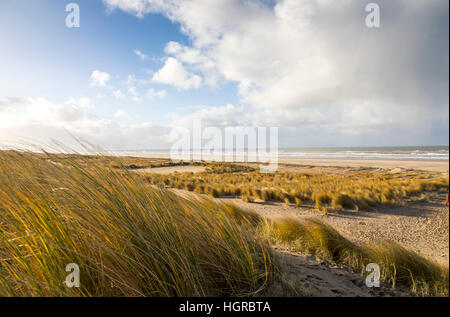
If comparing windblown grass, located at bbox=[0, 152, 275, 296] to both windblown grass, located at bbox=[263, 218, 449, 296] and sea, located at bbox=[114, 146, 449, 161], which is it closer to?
windblown grass, located at bbox=[263, 218, 449, 296]

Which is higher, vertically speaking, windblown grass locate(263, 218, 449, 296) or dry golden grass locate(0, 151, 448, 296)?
dry golden grass locate(0, 151, 448, 296)

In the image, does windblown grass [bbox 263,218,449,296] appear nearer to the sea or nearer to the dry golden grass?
the dry golden grass

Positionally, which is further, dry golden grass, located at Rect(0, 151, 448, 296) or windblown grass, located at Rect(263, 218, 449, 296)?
windblown grass, located at Rect(263, 218, 449, 296)

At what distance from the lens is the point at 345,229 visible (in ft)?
17.0

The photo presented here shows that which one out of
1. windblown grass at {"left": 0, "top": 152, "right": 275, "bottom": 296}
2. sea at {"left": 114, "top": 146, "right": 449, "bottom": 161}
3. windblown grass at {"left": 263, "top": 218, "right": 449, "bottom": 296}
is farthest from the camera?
sea at {"left": 114, "top": 146, "right": 449, "bottom": 161}

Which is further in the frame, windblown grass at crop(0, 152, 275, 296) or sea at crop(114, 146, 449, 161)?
sea at crop(114, 146, 449, 161)

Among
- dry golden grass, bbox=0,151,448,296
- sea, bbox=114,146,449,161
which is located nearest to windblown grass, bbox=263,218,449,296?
dry golden grass, bbox=0,151,448,296

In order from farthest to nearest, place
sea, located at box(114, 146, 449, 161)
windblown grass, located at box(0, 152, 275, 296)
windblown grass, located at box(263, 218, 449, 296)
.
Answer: sea, located at box(114, 146, 449, 161)
windblown grass, located at box(263, 218, 449, 296)
windblown grass, located at box(0, 152, 275, 296)

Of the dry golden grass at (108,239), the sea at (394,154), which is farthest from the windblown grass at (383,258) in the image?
the sea at (394,154)

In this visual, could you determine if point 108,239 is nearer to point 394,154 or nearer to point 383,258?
A: point 383,258

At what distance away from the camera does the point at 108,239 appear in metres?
1.39

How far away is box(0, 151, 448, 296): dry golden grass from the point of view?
51.7 inches
